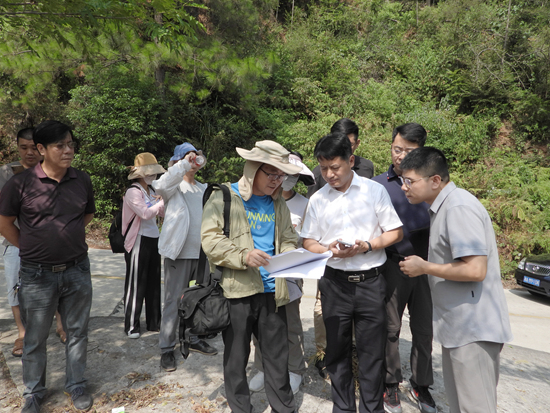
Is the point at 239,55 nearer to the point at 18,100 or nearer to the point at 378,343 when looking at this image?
the point at 18,100

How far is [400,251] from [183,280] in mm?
2045

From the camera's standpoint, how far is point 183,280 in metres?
3.78

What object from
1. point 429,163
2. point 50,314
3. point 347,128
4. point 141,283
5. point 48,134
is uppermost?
point 347,128

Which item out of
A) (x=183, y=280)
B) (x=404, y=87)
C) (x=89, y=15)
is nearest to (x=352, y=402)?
(x=183, y=280)

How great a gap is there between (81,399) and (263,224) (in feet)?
6.37

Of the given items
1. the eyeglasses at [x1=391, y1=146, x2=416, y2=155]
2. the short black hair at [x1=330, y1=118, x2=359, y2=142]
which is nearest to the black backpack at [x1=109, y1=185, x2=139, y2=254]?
the short black hair at [x1=330, y1=118, x2=359, y2=142]

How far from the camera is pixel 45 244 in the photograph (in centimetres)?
284

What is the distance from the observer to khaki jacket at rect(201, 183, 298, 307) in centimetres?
248

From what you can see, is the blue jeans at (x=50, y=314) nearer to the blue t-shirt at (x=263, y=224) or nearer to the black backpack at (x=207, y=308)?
the black backpack at (x=207, y=308)

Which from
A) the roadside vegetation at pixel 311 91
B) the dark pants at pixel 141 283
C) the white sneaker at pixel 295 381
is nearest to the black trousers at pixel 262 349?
the white sneaker at pixel 295 381

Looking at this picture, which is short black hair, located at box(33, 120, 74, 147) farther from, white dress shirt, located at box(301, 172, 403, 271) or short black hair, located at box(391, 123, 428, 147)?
short black hair, located at box(391, 123, 428, 147)

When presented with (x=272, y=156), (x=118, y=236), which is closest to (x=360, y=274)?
(x=272, y=156)

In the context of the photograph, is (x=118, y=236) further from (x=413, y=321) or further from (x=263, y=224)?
(x=413, y=321)

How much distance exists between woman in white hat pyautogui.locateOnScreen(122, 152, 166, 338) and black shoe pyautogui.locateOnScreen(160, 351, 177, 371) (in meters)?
0.66
